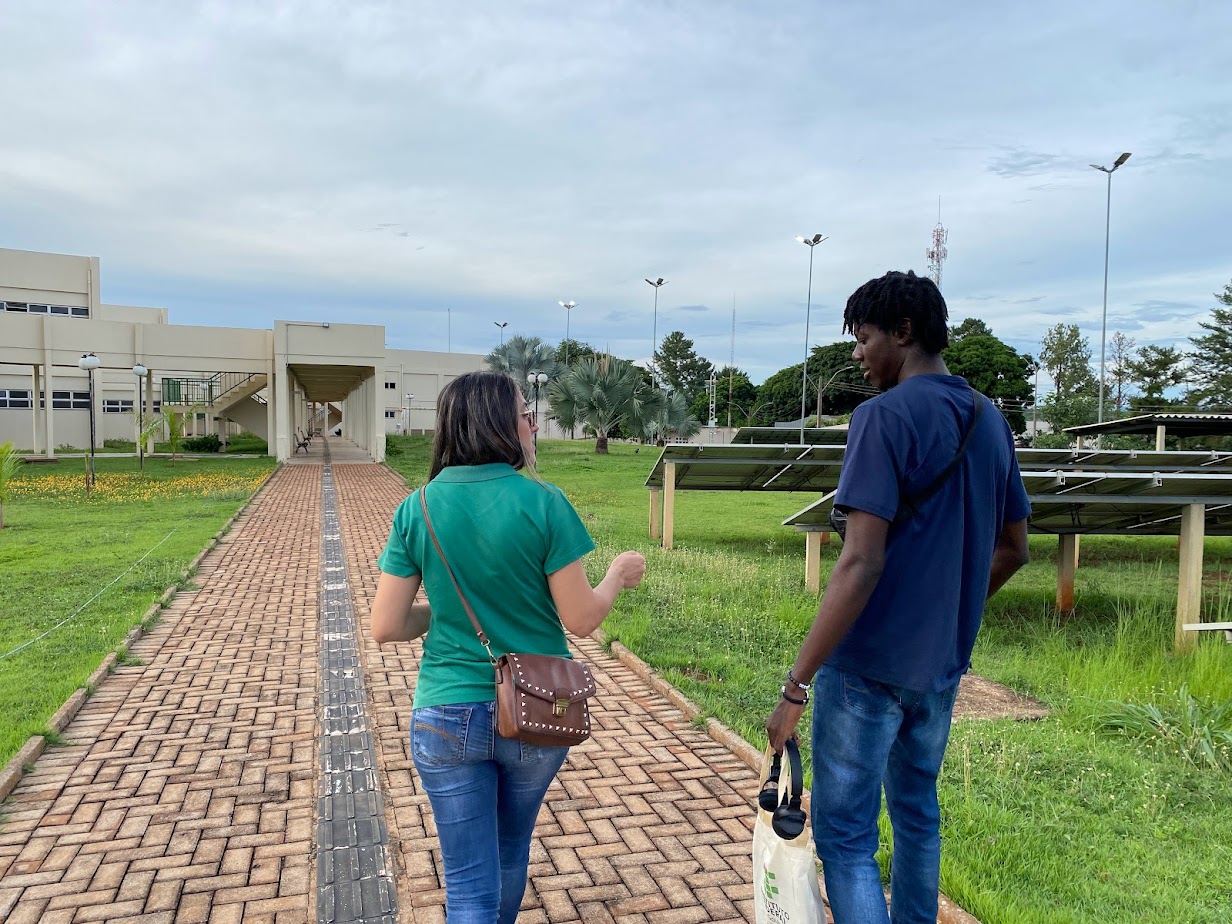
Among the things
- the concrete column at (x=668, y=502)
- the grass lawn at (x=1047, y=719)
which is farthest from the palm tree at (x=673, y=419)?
the concrete column at (x=668, y=502)

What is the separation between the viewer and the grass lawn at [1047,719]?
10.7 feet

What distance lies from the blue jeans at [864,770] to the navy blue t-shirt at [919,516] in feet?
0.24

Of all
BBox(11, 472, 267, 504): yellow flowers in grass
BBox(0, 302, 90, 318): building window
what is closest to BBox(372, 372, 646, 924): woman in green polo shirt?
BBox(11, 472, 267, 504): yellow flowers in grass

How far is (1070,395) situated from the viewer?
173ft

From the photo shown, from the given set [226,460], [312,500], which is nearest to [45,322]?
[226,460]

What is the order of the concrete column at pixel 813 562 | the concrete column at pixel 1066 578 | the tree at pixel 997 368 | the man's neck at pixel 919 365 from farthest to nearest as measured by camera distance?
1. the tree at pixel 997 368
2. the concrete column at pixel 1066 578
3. the concrete column at pixel 813 562
4. the man's neck at pixel 919 365

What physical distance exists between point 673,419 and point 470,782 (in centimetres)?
3334

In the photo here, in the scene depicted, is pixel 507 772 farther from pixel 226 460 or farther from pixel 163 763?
pixel 226 460

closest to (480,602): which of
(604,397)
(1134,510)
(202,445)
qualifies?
(1134,510)

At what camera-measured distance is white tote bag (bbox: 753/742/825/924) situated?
208cm

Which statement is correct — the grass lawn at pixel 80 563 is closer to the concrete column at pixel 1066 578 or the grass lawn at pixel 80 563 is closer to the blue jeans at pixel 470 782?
the blue jeans at pixel 470 782

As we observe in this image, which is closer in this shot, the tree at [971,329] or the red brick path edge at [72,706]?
the red brick path edge at [72,706]

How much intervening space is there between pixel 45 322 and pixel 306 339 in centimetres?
780

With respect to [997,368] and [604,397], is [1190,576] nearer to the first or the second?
[604,397]
